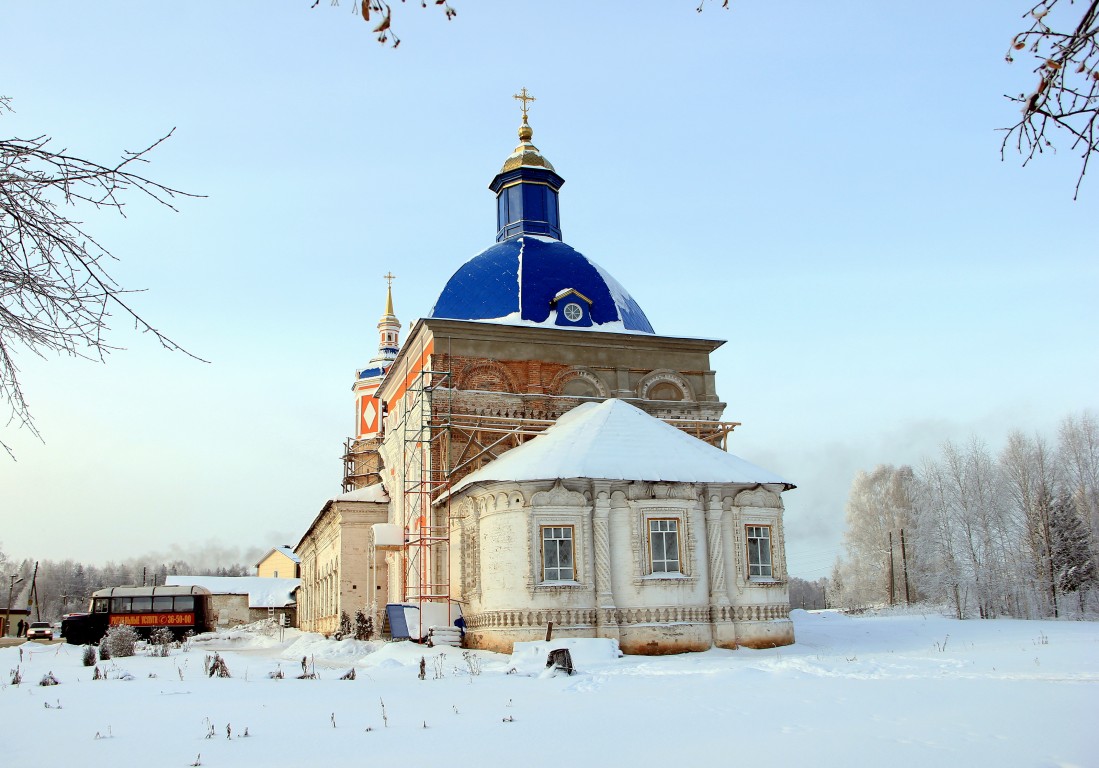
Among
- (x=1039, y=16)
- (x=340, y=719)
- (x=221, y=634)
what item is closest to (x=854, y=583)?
Answer: (x=221, y=634)

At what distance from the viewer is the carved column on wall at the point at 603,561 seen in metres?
17.4

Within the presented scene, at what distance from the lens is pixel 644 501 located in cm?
1816

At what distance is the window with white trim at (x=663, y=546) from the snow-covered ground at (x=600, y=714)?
311 centimetres

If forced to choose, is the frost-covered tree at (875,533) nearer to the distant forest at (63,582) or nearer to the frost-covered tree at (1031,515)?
the frost-covered tree at (1031,515)

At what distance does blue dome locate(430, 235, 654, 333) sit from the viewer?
2442cm

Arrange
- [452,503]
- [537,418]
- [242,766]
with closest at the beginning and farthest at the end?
[242,766] < [452,503] < [537,418]

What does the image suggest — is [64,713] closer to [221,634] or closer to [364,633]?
[364,633]

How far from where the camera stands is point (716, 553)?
1833 cm

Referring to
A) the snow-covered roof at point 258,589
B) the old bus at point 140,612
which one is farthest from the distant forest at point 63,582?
the old bus at point 140,612

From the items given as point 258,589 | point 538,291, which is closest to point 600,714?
point 538,291

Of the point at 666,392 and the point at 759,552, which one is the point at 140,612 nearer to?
the point at 666,392

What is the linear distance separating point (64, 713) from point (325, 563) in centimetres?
2212

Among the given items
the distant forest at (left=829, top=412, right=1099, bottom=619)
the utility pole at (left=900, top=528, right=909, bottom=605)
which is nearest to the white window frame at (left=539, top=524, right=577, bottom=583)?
the distant forest at (left=829, top=412, right=1099, bottom=619)

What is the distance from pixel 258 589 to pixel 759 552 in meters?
51.3
